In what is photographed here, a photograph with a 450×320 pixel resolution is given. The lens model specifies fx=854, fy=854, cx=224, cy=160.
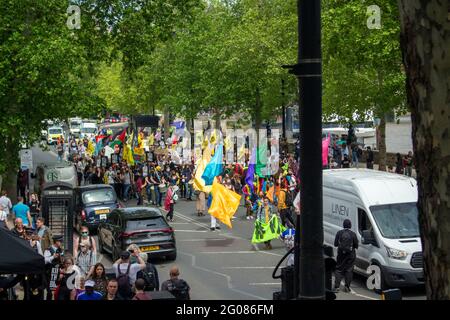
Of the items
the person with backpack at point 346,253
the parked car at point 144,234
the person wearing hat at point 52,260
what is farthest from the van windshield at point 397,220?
the person wearing hat at point 52,260

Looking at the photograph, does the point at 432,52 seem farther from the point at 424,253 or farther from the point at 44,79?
the point at 44,79

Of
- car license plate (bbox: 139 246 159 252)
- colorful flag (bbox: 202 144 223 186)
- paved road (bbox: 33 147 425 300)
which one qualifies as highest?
colorful flag (bbox: 202 144 223 186)

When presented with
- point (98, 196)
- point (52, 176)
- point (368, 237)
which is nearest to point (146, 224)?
point (368, 237)

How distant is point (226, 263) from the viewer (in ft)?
70.8

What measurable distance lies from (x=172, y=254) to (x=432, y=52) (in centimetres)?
1822

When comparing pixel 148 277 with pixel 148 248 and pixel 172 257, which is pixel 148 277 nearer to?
pixel 148 248

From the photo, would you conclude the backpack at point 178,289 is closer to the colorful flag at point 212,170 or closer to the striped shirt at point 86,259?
the striped shirt at point 86,259

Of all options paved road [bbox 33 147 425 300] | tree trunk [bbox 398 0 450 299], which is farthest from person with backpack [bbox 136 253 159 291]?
tree trunk [bbox 398 0 450 299]

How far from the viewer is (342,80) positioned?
39.5 m

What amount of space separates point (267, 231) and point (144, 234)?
369 centimetres

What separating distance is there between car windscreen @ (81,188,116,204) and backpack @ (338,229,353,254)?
12.9 metres

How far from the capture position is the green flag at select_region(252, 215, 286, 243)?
23.3 m

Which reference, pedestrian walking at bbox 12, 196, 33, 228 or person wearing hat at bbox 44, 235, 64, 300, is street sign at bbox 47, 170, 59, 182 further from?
person wearing hat at bbox 44, 235, 64, 300

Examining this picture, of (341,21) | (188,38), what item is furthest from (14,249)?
(188,38)
